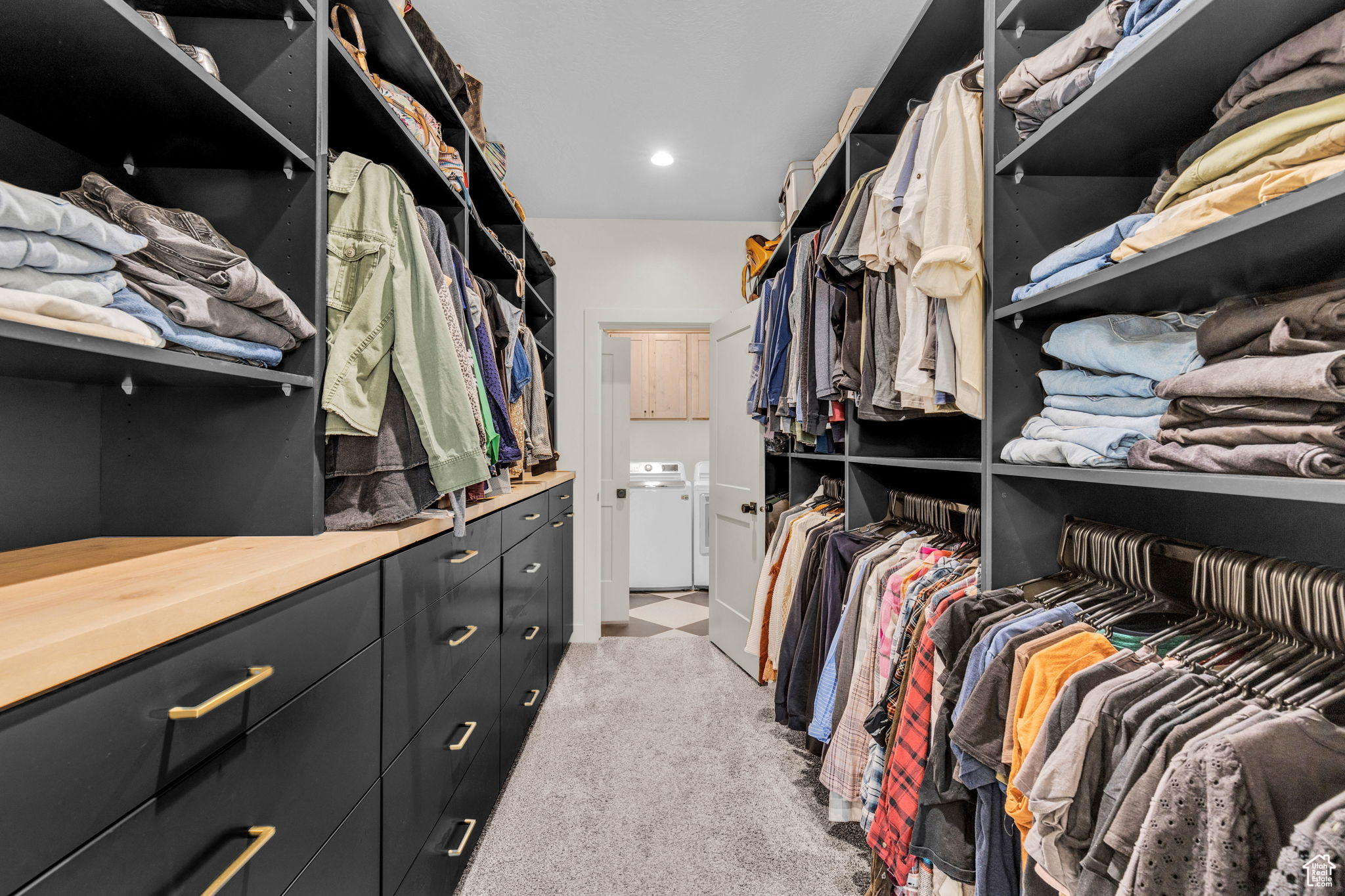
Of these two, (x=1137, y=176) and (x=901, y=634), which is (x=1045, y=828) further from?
(x=1137, y=176)

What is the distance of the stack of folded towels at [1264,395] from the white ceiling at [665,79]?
138cm

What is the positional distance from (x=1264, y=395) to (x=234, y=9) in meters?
1.63

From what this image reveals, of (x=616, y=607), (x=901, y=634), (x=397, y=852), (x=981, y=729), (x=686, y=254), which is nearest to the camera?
(x=981, y=729)

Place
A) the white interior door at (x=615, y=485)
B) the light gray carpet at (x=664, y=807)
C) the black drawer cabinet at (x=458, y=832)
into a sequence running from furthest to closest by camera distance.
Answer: the white interior door at (x=615, y=485) → the light gray carpet at (x=664, y=807) → the black drawer cabinet at (x=458, y=832)

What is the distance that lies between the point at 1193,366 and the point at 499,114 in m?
2.53

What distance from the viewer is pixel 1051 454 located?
0.95 meters

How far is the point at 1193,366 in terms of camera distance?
2.60 ft

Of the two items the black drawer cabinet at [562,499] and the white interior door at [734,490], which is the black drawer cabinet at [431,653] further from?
the white interior door at [734,490]

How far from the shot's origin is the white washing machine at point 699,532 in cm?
458

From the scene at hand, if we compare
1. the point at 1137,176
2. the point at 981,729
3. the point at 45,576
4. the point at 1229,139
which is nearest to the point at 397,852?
the point at 45,576

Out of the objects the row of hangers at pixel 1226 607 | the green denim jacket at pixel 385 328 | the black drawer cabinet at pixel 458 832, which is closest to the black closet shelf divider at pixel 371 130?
the green denim jacket at pixel 385 328

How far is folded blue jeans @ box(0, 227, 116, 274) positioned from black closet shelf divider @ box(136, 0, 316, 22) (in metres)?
0.59

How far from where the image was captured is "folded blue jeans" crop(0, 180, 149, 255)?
0.55 meters

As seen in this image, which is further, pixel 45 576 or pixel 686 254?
pixel 686 254
